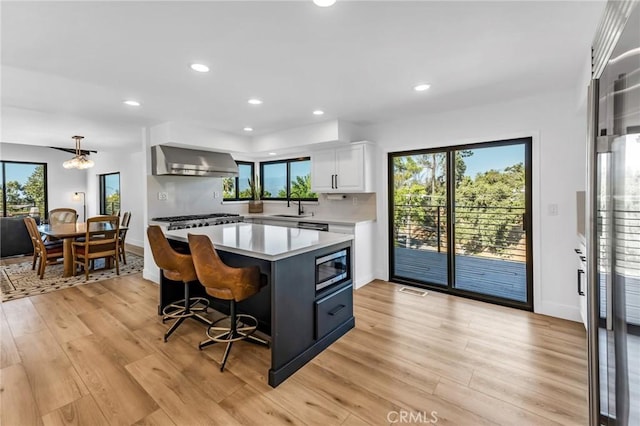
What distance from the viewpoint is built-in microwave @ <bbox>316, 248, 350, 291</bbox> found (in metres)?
2.55

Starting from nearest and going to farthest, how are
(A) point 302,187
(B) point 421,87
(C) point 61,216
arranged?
(B) point 421,87
(A) point 302,187
(C) point 61,216

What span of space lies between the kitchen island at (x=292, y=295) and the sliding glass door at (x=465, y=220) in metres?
1.77

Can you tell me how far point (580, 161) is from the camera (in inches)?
118

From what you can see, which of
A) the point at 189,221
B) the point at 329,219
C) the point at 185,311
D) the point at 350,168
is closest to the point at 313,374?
the point at 185,311

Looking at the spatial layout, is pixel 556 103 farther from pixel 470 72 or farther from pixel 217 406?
pixel 217 406

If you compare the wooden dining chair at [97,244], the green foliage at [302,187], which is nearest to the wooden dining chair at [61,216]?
the wooden dining chair at [97,244]

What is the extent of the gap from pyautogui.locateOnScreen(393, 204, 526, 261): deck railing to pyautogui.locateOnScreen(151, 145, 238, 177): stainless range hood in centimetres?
299

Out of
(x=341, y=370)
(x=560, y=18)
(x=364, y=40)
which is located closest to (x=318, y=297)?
(x=341, y=370)

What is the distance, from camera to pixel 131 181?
7.29 m

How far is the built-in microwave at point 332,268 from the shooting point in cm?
255

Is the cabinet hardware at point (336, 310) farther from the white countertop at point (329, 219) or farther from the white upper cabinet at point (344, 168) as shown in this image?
the white upper cabinet at point (344, 168)

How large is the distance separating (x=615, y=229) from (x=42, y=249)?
21.8ft

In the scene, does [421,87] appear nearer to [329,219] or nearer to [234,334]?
[329,219]

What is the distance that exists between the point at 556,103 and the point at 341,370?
3415mm
